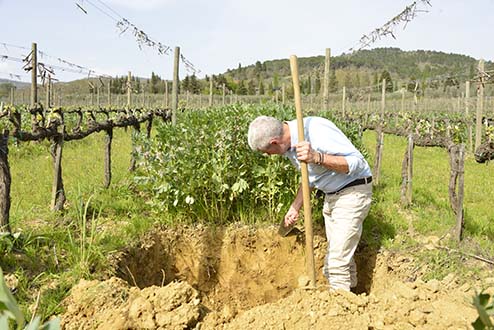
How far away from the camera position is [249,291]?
5.18 meters

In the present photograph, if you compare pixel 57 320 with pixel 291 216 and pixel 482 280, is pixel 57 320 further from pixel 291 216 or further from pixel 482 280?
pixel 482 280

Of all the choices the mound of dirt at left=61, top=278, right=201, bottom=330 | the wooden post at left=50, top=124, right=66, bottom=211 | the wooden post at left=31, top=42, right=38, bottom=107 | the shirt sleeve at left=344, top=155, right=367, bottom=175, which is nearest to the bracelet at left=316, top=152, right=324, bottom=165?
the shirt sleeve at left=344, top=155, right=367, bottom=175

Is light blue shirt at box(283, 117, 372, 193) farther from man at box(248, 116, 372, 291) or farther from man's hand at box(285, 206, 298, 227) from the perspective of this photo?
man's hand at box(285, 206, 298, 227)

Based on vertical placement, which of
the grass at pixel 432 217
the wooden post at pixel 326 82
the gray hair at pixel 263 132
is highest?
the wooden post at pixel 326 82

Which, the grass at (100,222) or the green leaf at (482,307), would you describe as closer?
the green leaf at (482,307)

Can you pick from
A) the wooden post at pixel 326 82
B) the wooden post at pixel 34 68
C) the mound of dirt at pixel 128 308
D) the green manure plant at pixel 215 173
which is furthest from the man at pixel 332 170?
the wooden post at pixel 34 68

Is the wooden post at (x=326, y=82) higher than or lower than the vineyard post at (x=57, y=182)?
higher

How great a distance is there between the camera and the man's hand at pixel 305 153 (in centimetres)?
334

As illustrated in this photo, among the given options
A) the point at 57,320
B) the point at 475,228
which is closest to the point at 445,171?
the point at 475,228

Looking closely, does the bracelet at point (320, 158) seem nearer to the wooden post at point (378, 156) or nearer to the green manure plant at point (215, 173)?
the green manure plant at point (215, 173)

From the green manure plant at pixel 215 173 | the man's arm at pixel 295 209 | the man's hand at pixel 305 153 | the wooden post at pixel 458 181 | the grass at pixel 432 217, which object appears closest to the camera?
the man's hand at pixel 305 153

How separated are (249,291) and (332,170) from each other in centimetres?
221

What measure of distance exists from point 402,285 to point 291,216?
1.27 meters

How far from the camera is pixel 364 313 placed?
292 cm
